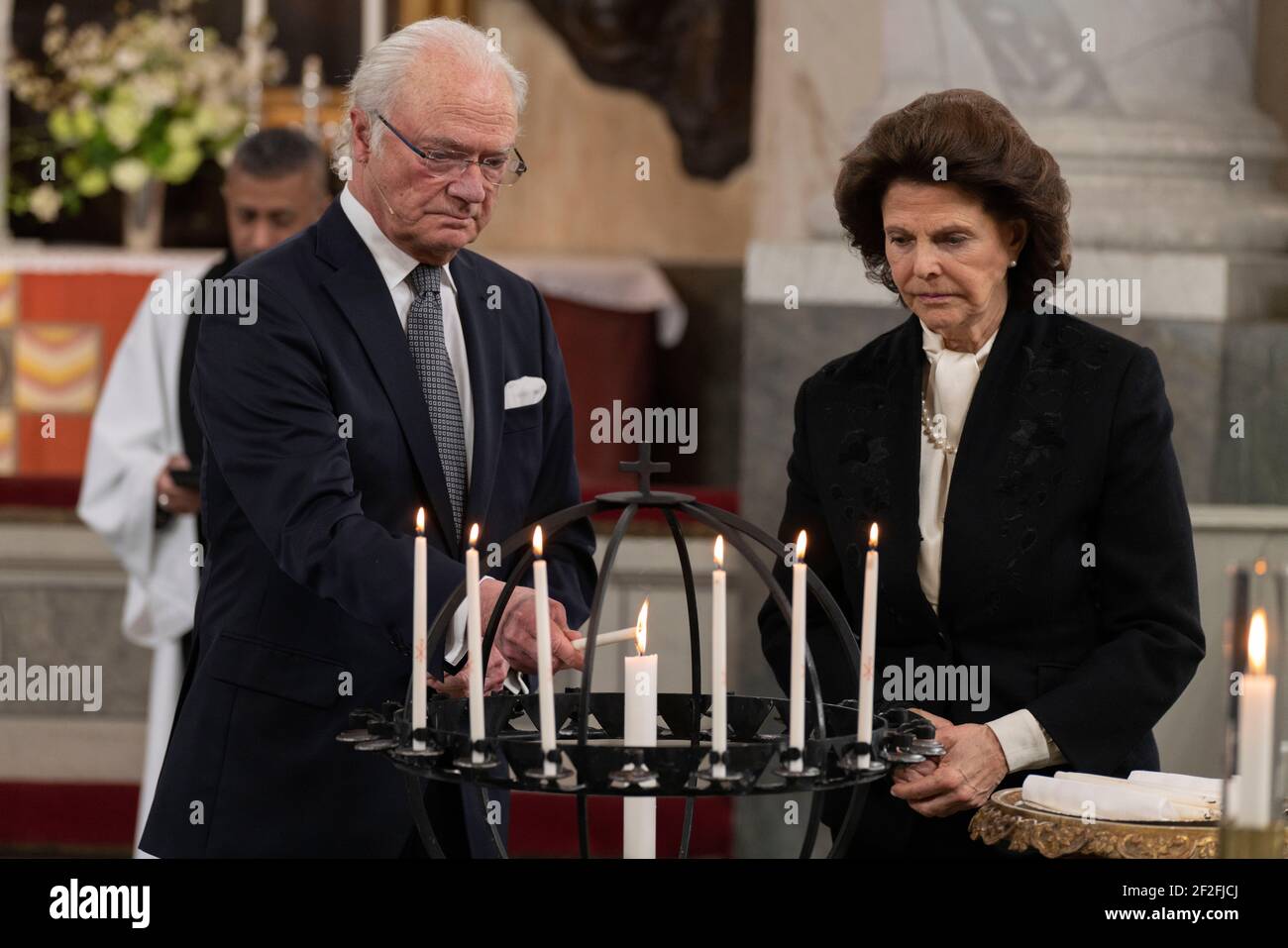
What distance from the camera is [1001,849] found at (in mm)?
2537

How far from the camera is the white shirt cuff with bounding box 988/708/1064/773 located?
8.11 feet

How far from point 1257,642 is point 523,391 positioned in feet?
4.94

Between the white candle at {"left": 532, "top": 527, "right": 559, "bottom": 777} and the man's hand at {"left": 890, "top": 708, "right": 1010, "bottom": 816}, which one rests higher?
the white candle at {"left": 532, "top": 527, "right": 559, "bottom": 777}

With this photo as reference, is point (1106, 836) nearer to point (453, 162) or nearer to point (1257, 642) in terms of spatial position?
point (1257, 642)

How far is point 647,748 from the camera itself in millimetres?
1815

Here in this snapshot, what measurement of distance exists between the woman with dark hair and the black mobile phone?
2.39 metres

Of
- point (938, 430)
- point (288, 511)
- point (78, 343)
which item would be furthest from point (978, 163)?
point (78, 343)

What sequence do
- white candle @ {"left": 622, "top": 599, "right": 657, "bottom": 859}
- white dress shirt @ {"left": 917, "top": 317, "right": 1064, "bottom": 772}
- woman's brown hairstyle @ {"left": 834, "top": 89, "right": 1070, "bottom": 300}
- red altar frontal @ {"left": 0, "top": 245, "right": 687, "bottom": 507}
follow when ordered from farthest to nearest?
red altar frontal @ {"left": 0, "top": 245, "right": 687, "bottom": 507} < white dress shirt @ {"left": 917, "top": 317, "right": 1064, "bottom": 772} < woman's brown hairstyle @ {"left": 834, "top": 89, "right": 1070, "bottom": 300} < white candle @ {"left": 622, "top": 599, "right": 657, "bottom": 859}

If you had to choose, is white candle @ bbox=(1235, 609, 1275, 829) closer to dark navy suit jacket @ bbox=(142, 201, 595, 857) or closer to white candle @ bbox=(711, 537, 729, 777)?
white candle @ bbox=(711, 537, 729, 777)

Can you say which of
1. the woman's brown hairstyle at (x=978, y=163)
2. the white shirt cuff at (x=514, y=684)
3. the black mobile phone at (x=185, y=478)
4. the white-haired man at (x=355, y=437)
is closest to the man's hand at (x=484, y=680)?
the white shirt cuff at (x=514, y=684)

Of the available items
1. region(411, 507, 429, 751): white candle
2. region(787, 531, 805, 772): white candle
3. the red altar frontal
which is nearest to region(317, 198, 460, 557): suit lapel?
region(411, 507, 429, 751): white candle

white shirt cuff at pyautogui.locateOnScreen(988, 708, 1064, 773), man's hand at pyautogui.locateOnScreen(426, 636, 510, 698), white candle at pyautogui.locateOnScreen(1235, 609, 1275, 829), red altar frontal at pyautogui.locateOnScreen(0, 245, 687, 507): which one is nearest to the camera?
white candle at pyautogui.locateOnScreen(1235, 609, 1275, 829)
